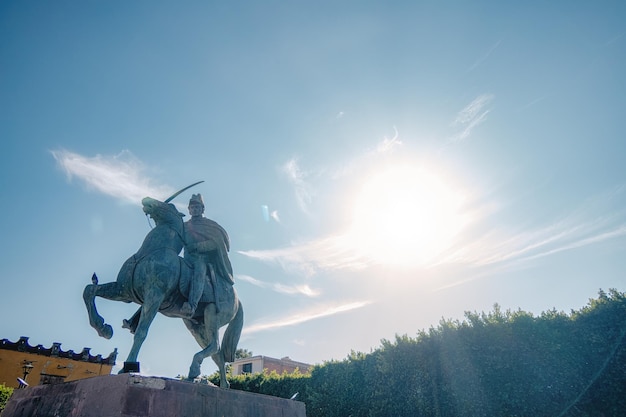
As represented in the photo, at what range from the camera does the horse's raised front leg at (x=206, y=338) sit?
200 inches

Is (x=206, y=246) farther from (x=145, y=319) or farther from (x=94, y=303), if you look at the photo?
(x=94, y=303)

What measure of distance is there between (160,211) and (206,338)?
2.05 meters

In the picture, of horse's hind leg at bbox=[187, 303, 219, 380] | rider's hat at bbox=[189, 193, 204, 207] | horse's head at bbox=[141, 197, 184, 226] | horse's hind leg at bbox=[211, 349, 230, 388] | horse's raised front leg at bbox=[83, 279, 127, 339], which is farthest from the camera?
rider's hat at bbox=[189, 193, 204, 207]

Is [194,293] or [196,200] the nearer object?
[194,293]

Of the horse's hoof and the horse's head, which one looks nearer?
the horse's hoof

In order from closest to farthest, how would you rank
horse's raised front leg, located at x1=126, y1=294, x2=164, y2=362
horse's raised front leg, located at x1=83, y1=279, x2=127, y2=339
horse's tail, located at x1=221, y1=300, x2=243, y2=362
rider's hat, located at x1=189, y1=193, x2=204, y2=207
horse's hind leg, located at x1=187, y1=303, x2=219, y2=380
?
horse's raised front leg, located at x1=126, y1=294, x2=164, y2=362
horse's raised front leg, located at x1=83, y1=279, x2=127, y2=339
horse's hind leg, located at x1=187, y1=303, x2=219, y2=380
horse's tail, located at x1=221, y1=300, x2=243, y2=362
rider's hat, located at x1=189, y1=193, x2=204, y2=207

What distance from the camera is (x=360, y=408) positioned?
13.4 meters

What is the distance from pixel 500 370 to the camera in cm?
1143

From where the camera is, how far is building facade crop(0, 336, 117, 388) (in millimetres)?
20791

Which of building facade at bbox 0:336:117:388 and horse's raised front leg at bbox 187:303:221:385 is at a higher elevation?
building facade at bbox 0:336:117:388

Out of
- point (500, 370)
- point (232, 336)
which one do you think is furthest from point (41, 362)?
point (500, 370)

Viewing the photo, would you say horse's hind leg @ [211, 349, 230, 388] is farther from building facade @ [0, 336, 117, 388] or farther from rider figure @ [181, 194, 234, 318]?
building facade @ [0, 336, 117, 388]

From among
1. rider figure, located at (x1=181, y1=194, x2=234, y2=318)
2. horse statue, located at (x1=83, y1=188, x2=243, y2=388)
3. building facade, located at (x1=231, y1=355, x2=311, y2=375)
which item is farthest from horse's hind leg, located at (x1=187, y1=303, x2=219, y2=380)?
building facade, located at (x1=231, y1=355, x2=311, y2=375)

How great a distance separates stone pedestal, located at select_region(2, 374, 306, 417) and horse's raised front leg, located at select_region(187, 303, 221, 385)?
2.52 feet
